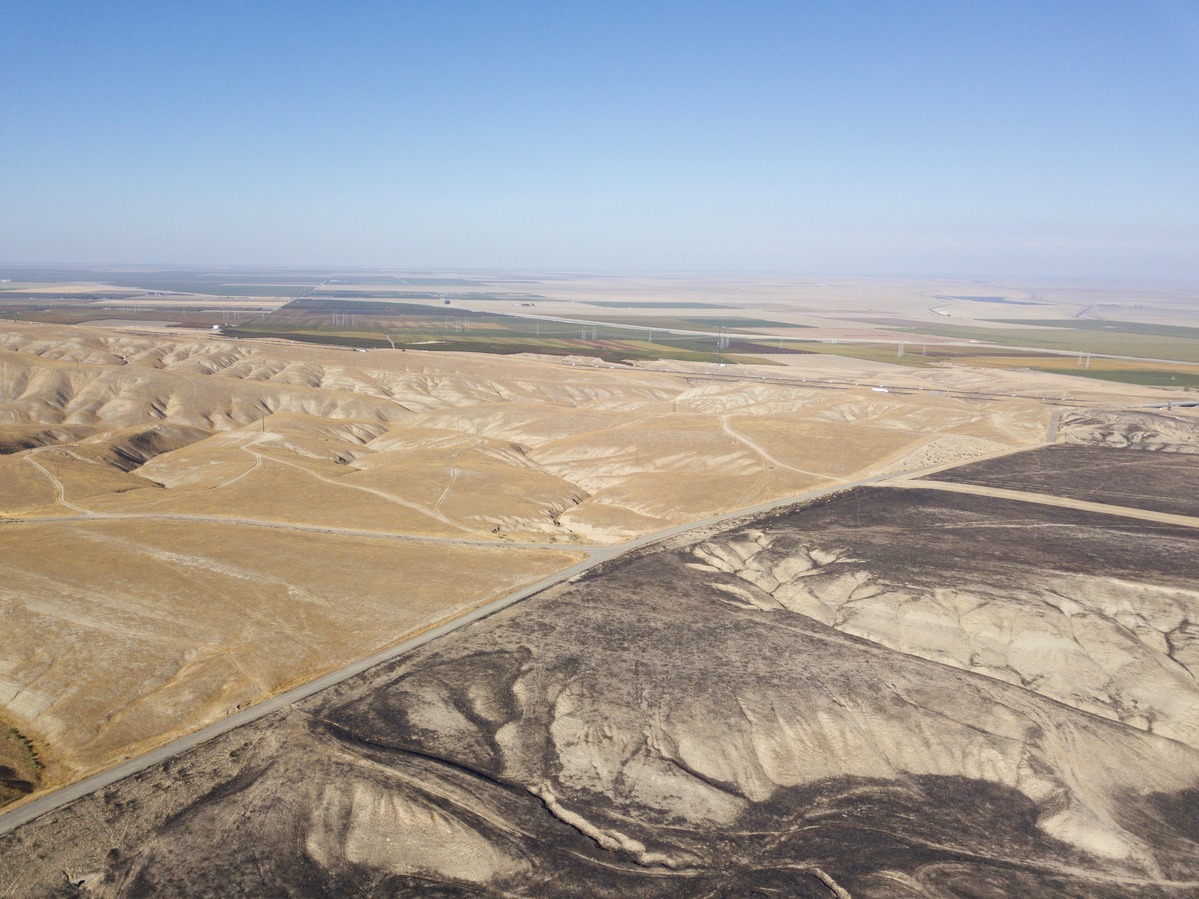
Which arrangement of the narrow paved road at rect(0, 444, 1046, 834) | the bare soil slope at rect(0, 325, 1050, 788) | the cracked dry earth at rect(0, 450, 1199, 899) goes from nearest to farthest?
the cracked dry earth at rect(0, 450, 1199, 899) → the narrow paved road at rect(0, 444, 1046, 834) → the bare soil slope at rect(0, 325, 1050, 788)

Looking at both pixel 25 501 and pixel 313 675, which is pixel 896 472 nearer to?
pixel 313 675

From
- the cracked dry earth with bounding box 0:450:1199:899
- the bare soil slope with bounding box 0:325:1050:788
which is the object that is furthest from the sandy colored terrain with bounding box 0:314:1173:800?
the cracked dry earth with bounding box 0:450:1199:899

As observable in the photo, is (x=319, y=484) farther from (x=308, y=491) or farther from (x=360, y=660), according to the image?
(x=360, y=660)

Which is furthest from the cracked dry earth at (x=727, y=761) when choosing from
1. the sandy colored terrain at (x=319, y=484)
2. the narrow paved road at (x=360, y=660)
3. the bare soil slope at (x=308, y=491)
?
the sandy colored terrain at (x=319, y=484)

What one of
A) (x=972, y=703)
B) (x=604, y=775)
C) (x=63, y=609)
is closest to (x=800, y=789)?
(x=604, y=775)

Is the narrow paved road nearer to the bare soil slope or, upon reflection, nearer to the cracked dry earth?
the bare soil slope

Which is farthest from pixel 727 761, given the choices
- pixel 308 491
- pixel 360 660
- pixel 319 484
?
pixel 319 484
